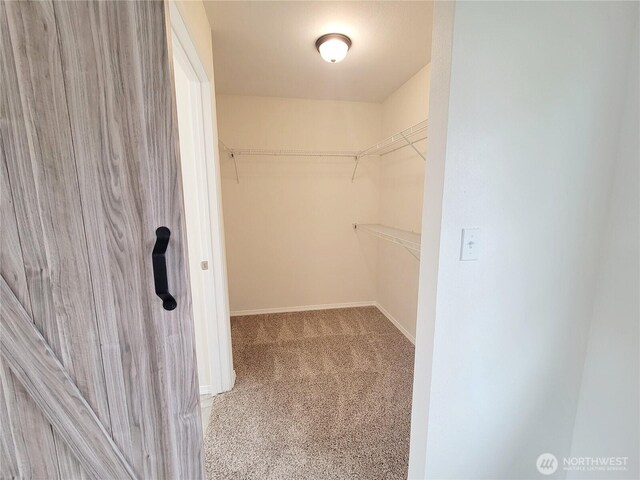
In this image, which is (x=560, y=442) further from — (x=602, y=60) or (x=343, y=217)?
(x=343, y=217)

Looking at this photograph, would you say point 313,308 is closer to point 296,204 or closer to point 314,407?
point 296,204

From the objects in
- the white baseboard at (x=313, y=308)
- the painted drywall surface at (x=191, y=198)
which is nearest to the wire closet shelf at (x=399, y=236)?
the white baseboard at (x=313, y=308)

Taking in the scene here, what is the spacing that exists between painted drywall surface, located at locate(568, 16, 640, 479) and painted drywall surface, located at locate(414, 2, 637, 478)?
0.03m

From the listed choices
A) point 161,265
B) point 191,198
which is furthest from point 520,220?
point 191,198

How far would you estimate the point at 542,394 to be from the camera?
3.51 ft

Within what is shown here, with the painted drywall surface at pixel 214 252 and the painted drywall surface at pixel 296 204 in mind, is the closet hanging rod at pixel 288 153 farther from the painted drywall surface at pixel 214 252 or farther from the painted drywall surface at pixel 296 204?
the painted drywall surface at pixel 214 252

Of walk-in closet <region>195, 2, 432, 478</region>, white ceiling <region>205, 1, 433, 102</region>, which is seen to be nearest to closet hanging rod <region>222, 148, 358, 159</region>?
walk-in closet <region>195, 2, 432, 478</region>

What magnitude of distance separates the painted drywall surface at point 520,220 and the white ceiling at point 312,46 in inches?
39.3

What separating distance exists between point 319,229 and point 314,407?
1.85 meters

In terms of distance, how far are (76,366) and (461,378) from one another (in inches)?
49.3

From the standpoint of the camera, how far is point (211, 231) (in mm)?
1732

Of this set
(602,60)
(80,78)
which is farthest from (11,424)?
(602,60)

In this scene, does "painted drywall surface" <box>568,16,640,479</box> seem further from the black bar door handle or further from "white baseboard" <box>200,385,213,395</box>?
"white baseboard" <box>200,385,213,395</box>

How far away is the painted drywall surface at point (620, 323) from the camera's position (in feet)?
2.98
